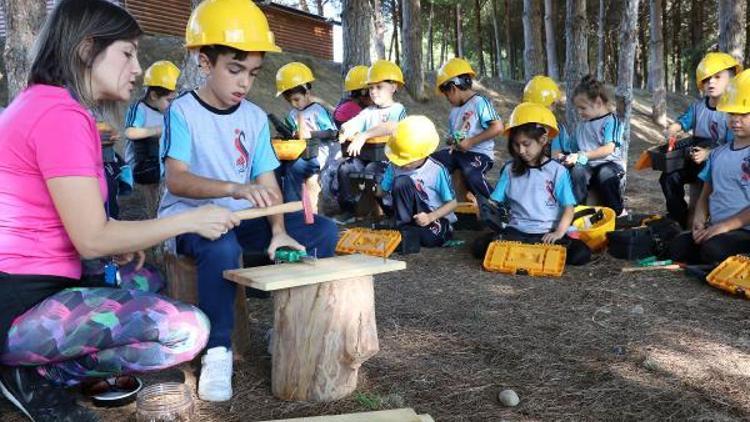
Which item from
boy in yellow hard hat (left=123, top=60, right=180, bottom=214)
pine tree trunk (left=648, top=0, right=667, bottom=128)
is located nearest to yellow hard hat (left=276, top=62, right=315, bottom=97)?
boy in yellow hard hat (left=123, top=60, right=180, bottom=214)

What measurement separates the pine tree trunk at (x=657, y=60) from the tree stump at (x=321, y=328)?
14.7 meters

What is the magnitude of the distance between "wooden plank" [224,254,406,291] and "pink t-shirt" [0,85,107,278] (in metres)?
0.69

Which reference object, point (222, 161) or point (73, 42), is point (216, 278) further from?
point (73, 42)

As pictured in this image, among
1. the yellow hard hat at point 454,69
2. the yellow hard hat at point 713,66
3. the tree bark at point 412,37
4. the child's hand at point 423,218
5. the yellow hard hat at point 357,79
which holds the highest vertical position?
the tree bark at point 412,37

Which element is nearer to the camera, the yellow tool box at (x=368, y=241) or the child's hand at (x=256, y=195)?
the child's hand at (x=256, y=195)

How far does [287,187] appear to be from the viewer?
5891 mm

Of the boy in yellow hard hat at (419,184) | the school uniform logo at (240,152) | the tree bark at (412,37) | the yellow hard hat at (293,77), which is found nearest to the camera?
the school uniform logo at (240,152)

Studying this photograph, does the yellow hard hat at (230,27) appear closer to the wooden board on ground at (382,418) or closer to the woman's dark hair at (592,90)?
the wooden board on ground at (382,418)

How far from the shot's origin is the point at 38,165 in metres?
2.09

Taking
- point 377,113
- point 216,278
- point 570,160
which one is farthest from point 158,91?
point 216,278

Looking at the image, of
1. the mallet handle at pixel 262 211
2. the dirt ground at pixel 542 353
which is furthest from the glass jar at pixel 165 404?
the mallet handle at pixel 262 211

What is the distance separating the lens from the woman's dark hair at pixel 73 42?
6.99ft

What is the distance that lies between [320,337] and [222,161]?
1.05m

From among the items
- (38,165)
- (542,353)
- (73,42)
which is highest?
(73,42)
